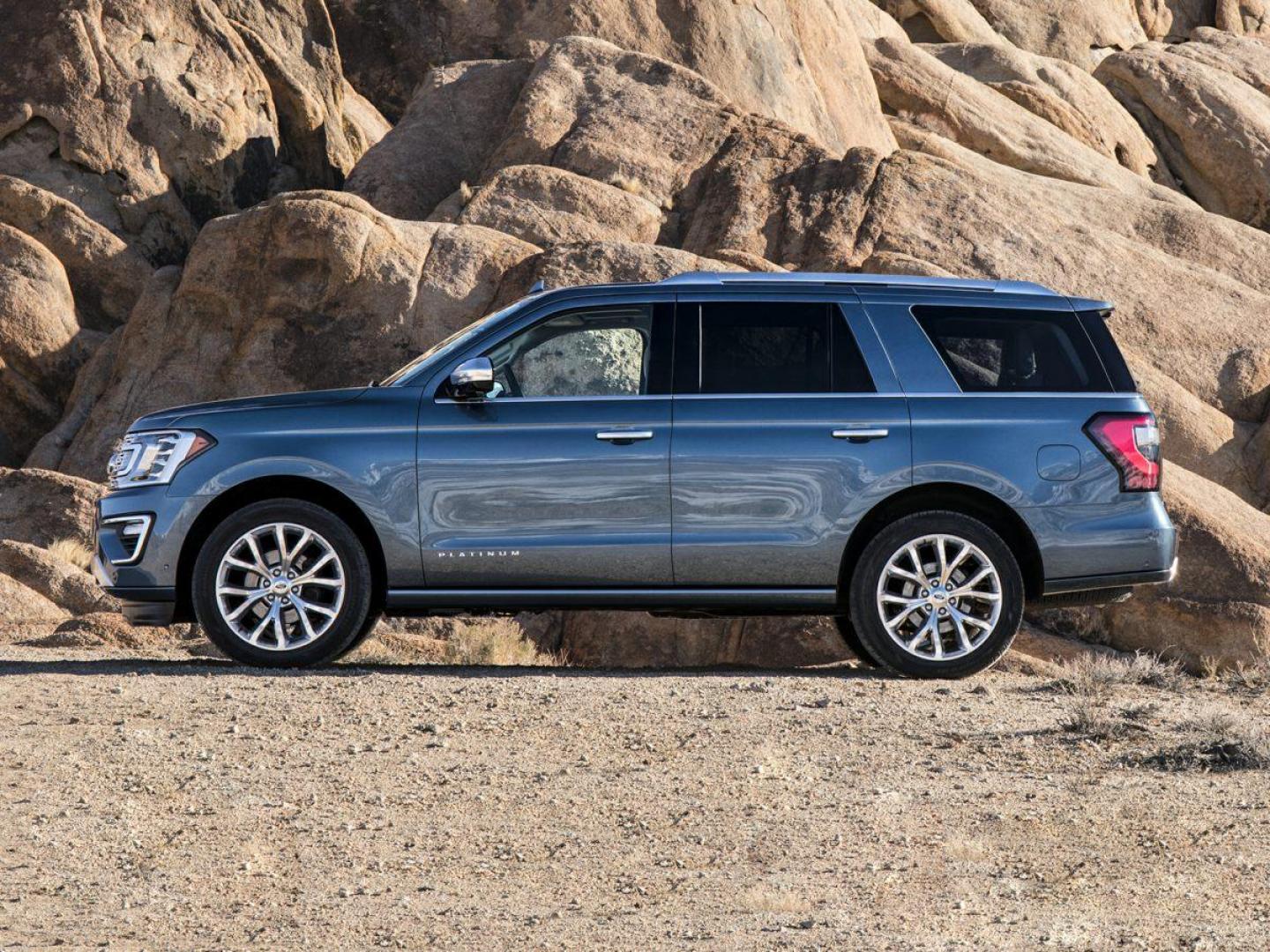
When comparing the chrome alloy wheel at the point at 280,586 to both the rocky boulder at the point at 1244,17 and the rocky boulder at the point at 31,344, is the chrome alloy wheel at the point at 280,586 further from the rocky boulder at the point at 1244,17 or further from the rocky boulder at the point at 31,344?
the rocky boulder at the point at 1244,17

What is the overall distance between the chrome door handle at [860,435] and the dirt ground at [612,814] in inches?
45.7

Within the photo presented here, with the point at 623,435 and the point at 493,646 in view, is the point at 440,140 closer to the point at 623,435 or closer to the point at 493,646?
the point at 493,646

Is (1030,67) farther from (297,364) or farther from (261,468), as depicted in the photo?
(261,468)

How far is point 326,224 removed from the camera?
658 inches

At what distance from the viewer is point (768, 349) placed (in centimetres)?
893

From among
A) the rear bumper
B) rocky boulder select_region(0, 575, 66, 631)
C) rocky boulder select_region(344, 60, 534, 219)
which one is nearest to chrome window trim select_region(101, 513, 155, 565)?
rocky boulder select_region(0, 575, 66, 631)

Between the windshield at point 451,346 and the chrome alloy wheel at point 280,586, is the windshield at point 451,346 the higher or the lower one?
the higher one

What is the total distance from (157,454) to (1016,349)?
165 inches

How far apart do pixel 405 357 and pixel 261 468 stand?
7.73m

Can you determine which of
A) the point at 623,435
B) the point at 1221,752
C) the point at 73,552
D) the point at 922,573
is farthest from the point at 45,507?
the point at 1221,752

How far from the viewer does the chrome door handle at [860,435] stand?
28.8 feet

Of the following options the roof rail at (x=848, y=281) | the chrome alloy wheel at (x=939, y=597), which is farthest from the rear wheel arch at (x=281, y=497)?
the chrome alloy wheel at (x=939, y=597)

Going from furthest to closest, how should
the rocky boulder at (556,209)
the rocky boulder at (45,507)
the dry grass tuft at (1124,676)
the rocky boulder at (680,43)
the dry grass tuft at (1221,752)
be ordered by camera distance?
the rocky boulder at (680,43) < the rocky boulder at (556,209) < the rocky boulder at (45,507) < the dry grass tuft at (1124,676) < the dry grass tuft at (1221,752)

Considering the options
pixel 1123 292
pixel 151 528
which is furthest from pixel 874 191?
pixel 151 528
